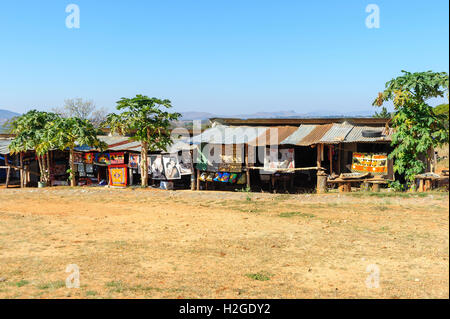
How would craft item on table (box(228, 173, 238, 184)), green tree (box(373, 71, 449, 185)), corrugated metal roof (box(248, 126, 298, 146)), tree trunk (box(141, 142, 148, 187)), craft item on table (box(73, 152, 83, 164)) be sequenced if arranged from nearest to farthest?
green tree (box(373, 71, 449, 185))
corrugated metal roof (box(248, 126, 298, 146))
craft item on table (box(228, 173, 238, 184))
tree trunk (box(141, 142, 148, 187))
craft item on table (box(73, 152, 83, 164))

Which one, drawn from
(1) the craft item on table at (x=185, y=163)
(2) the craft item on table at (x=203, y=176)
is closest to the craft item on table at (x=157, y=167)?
(1) the craft item on table at (x=185, y=163)

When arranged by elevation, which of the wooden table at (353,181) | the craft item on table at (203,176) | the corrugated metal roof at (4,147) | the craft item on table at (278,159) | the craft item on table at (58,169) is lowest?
the wooden table at (353,181)

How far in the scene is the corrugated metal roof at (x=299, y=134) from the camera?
1936 cm

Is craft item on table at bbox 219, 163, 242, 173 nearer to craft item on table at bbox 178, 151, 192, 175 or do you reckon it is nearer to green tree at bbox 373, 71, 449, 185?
craft item on table at bbox 178, 151, 192, 175

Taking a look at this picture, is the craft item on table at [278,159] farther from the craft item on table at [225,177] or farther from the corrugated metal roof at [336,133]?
the craft item on table at [225,177]

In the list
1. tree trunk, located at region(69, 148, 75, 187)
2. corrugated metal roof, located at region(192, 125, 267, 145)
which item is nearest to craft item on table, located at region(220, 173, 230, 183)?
corrugated metal roof, located at region(192, 125, 267, 145)

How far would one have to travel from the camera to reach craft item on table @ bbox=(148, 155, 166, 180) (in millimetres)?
21141

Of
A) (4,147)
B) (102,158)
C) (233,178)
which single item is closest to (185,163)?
(233,178)

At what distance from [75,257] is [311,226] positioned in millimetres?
6524

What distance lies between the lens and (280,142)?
1962 cm

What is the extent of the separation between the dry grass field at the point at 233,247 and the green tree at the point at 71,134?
4.71 meters

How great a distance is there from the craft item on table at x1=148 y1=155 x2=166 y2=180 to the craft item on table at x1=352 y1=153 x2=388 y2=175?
31.2 ft

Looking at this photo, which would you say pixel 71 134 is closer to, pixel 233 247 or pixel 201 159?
pixel 201 159
